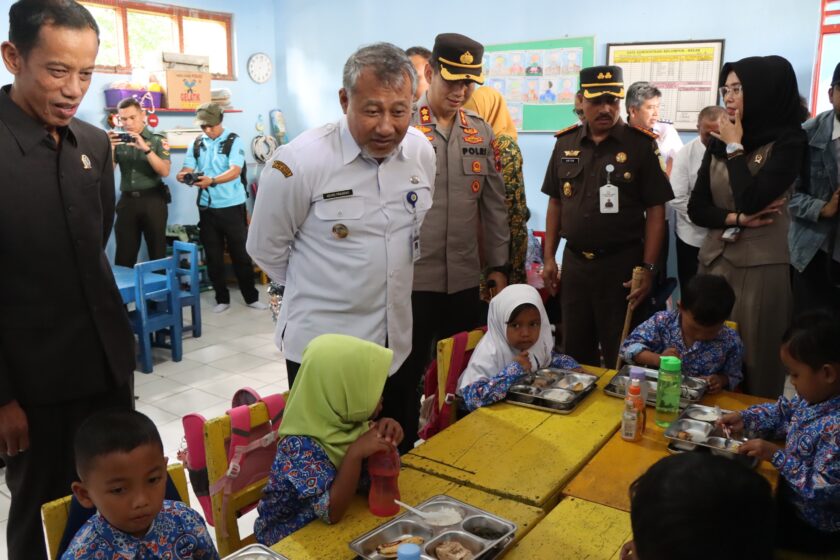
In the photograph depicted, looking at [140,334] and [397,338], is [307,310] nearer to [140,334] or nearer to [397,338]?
[397,338]

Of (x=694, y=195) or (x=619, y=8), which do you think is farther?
(x=619, y=8)

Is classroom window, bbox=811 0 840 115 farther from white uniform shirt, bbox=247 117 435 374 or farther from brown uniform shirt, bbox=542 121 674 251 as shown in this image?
Answer: white uniform shirt, bbox=247 117 435 374

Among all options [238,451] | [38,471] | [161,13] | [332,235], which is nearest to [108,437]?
[238,451]

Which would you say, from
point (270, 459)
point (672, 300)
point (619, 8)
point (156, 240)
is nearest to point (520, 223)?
point (270, 459)

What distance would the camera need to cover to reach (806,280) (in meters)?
2.82

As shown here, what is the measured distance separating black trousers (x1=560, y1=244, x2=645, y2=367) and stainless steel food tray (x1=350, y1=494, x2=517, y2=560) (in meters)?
1.88

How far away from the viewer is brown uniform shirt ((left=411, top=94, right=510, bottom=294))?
9.29ft

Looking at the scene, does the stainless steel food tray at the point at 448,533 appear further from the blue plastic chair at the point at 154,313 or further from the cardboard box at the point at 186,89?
the cardboard box at the point at 186,89

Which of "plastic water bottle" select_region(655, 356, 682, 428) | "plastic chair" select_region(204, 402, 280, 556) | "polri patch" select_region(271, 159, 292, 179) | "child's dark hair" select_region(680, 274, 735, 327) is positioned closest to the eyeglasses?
"child's dark hair" select_region(680, 274, 735, 327)

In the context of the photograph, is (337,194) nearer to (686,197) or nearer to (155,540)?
(155,540)

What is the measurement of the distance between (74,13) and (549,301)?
3322mm

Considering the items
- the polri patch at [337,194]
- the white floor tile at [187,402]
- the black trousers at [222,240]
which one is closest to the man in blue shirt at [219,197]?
the black trousers at [222,240]

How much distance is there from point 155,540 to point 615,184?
2474 mm

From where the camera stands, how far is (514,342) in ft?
8.42
